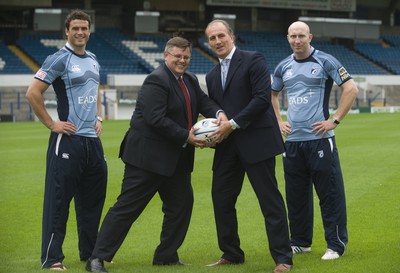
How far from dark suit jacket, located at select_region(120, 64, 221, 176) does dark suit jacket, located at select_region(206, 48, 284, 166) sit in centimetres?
21

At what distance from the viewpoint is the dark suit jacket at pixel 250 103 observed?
7543 millimetres

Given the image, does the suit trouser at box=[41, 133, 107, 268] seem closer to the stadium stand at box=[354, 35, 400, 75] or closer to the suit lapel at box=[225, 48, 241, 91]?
the suit lapel at box=[225, 48, 241, 91]

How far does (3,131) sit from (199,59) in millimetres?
22283

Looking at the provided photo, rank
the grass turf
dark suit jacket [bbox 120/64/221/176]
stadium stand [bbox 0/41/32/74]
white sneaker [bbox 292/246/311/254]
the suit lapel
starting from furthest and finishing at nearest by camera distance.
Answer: stadium stand [bbox 0/41/32/74] → white sneaker [bbox 292/246/311/254] → the grass turf → the suit lapel → dark suit jacket [bbox 120/64/221/176]

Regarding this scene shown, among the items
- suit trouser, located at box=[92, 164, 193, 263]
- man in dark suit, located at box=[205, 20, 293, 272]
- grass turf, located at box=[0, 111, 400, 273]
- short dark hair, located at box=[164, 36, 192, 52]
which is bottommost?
grass turf, located at box=[0, 111, 400, 273]

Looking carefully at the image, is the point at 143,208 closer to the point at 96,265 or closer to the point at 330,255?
the point at 96,265

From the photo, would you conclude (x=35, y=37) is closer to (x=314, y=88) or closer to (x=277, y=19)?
(x=277, y=19)

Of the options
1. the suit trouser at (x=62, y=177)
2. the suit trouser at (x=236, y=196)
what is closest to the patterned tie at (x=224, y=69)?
the suit trouser at (x=236, y=196)

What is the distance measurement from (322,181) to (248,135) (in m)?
1.02

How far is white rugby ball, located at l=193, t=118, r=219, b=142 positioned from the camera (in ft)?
24.6

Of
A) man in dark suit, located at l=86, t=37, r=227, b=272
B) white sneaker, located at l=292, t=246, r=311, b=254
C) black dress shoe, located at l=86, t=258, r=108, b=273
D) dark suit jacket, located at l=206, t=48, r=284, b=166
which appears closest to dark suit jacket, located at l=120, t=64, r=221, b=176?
man in dark suit, located at l=86, t=37, r=227, b=272

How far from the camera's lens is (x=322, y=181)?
26.9 ft

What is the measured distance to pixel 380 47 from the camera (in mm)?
62781

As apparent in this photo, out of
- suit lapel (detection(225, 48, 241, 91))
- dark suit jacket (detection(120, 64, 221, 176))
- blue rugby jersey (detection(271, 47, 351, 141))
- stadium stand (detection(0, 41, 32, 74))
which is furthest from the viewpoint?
stadium stand (detection(0, 41, 32, 74))
